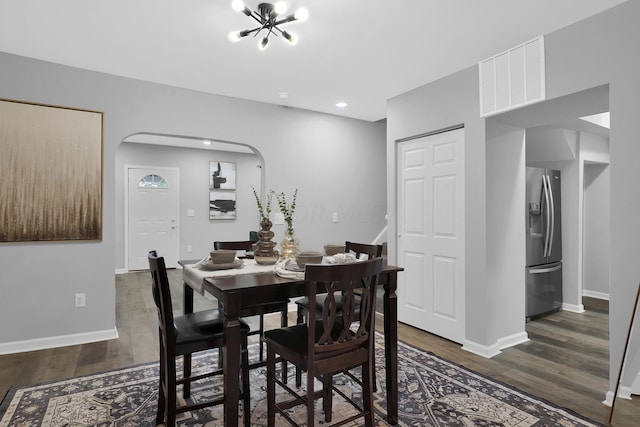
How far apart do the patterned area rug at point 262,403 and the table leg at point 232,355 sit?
0.45 meters

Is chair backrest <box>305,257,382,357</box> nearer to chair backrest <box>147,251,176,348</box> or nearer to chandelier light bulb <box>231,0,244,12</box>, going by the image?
chair backrest <box>147,251,176,348</box>

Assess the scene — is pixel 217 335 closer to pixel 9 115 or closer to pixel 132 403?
pixel 132 403

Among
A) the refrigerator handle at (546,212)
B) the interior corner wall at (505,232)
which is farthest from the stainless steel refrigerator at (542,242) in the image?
the interior corner wall at (505,232)

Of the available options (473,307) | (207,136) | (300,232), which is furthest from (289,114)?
(473,307)

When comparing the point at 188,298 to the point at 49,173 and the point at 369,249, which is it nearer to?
the point at 369,249

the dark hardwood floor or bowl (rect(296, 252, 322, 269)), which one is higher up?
bowl (rect(296, 252, 322, 269))

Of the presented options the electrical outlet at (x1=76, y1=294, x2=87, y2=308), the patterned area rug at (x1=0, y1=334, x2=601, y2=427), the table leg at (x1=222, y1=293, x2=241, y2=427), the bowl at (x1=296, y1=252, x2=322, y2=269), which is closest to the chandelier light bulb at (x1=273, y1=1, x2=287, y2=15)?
the bowl at (x1=296, y1=252, x2=322, y2=269)

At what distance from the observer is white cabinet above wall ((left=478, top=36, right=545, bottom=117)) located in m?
2.74

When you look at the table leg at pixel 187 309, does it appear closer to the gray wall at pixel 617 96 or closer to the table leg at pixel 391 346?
the table leg at pixel 391 346

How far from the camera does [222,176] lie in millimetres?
7742

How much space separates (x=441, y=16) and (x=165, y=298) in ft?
7.99

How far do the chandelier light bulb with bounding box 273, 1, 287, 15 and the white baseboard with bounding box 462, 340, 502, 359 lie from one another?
3008 millimetres

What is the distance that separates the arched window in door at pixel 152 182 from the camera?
7.06m

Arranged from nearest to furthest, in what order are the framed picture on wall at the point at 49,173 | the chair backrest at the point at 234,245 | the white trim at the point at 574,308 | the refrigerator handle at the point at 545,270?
the chair backrest at the point at 234,245 → the framed picture on wall at the point at 49,173 → the refrigerator handle at the point at 545,270 → the white trim at the point at 574,308
